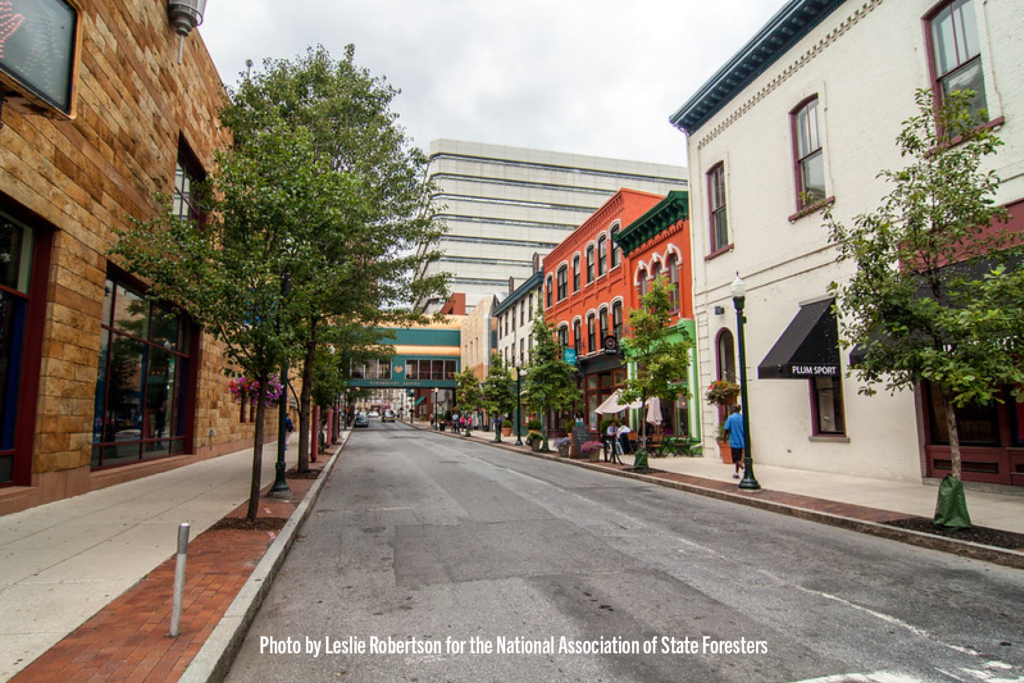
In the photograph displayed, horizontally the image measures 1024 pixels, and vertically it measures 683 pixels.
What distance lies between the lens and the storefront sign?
4109 millimetres

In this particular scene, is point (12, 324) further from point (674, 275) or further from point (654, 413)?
point (674, 275)

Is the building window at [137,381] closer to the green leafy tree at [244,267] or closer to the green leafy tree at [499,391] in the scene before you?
the green leafy tree at [244,267]

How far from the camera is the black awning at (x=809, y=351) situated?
13.8 metres

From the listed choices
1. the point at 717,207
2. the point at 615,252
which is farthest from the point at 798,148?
the point at 615,252

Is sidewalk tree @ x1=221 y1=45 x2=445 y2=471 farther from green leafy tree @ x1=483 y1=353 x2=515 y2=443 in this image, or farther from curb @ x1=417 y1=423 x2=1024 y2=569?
green leafy tree @ x1=483 y1=353 x2=515 y2=443

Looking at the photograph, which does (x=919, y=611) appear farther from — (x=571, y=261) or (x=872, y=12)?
(x=571, y=261)

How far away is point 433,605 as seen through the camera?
17.5 ft

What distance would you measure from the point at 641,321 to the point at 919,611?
42.5ft

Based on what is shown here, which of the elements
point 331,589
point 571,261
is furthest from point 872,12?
point 571,261

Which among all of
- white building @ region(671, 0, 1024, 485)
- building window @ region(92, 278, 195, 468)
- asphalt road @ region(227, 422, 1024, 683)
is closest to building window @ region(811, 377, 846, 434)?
white building @ region(671, 0, 1024, 485)

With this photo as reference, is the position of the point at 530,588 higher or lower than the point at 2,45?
lower

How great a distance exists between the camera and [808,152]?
1611cm

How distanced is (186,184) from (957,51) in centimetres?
1869

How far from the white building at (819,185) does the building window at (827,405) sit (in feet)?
0.11
